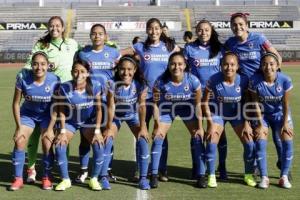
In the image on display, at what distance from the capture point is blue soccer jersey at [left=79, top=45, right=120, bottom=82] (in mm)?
5453

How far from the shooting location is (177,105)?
5398mm

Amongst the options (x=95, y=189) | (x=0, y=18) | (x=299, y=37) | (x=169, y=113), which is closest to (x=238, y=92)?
(x=169, y=113)

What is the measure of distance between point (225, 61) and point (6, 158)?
355cm

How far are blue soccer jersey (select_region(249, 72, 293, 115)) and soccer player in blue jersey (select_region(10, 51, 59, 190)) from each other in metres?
2.21

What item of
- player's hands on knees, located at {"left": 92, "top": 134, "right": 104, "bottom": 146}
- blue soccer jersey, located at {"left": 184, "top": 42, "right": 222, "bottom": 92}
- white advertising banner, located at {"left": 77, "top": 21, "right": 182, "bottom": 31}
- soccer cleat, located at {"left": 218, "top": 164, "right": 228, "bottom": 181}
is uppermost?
white advertising banner, located at {"left": 77, "top": 21, "right": 182, "bottom": 31}

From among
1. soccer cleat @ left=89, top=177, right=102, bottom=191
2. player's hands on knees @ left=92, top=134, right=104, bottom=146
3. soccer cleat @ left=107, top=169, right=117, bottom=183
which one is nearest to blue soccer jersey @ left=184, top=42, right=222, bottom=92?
player's hands on knees @ left=92, top=134, right=104, bottom=146

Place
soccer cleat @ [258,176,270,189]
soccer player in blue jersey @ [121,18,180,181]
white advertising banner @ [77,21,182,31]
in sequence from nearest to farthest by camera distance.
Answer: soccer cleat @ [258,176,270,189] < soccer player in blue jersey @ [121,18,180,181] < white advertising banner @ [77,21,182,31]

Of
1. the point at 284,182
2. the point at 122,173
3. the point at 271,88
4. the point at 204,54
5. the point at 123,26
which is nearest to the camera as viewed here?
the point at 271,88

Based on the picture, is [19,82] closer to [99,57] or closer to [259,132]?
[99,57]

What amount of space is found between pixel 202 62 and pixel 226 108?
60 cm

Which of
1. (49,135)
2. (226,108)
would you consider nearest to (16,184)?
(49,135)

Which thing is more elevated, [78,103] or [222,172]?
[78,103]

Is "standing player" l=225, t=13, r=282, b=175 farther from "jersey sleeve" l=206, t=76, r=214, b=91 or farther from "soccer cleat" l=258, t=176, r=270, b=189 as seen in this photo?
"soccer cleat" l=258, t=176, r=270, b=189

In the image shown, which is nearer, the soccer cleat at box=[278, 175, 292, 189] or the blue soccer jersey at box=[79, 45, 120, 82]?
the soccer cleat at box=[278, 175, 292, 189]
